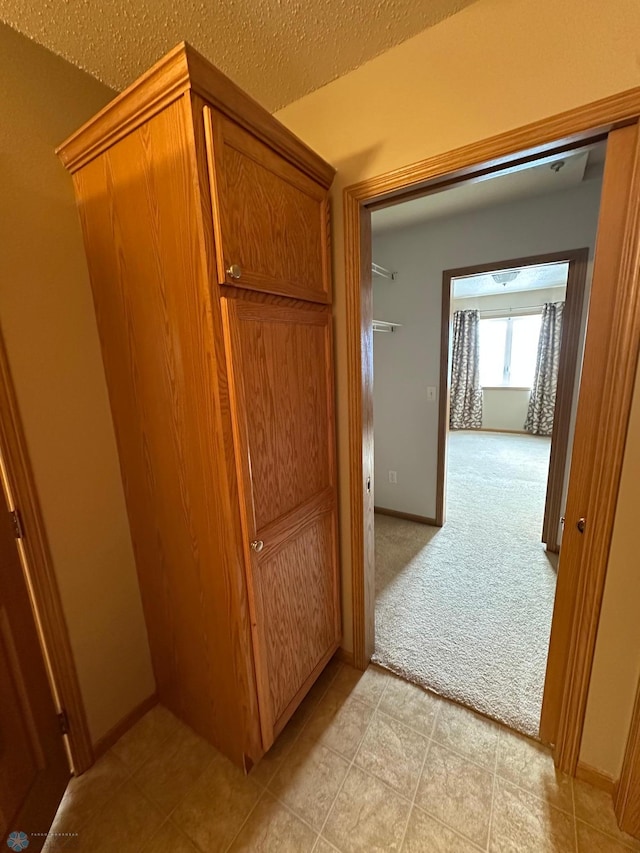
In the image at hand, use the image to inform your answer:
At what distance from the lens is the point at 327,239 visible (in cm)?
131

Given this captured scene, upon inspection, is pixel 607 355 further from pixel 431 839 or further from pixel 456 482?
pixel 456 482

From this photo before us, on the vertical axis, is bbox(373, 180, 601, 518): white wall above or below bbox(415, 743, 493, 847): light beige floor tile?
above

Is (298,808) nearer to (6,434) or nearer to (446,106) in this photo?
(6,434)

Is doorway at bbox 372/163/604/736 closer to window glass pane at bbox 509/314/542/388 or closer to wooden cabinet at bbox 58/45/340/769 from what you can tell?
wooden cabinet at bbox 58/45/340/769

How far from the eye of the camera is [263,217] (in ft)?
3.38

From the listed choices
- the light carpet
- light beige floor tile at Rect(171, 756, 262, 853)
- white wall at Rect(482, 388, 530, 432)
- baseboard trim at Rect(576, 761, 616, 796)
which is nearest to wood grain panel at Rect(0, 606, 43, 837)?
light beige floor tile at Rect(171, 756, 262, 853)

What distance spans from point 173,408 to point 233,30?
1184 mm

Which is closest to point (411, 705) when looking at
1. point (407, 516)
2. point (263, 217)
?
point (407, 516)

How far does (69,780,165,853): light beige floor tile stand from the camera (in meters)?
1.09

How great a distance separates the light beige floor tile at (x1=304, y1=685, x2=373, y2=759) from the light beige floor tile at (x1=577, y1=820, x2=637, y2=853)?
0.72m

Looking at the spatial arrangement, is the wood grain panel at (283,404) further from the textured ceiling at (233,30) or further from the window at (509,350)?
the window at (509,350)

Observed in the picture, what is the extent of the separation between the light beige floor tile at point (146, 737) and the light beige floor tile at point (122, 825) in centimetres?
11

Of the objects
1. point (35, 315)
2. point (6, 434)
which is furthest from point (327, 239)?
point (6, 434)

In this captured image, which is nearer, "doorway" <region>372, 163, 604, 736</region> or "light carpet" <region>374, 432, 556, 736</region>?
"light carpet" <region>374, 432, 556, 736</region>
